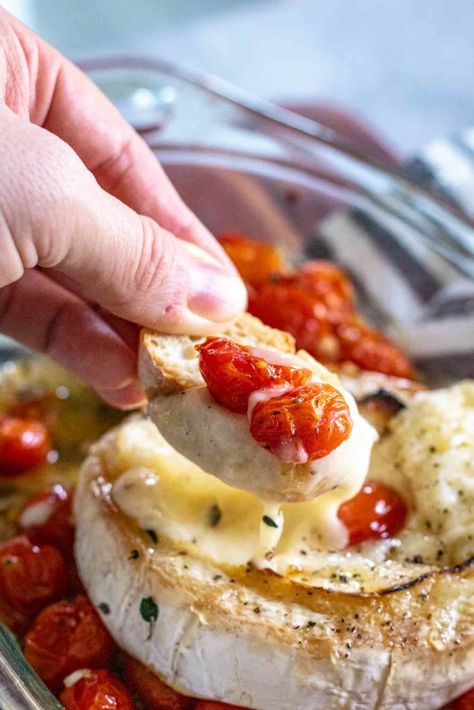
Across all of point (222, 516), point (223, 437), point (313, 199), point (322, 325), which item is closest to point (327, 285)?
point (322, 325)

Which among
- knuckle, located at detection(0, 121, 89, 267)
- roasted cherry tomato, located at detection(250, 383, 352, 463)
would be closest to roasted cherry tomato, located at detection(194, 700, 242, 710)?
roasted cherry tomato, located at detection(250, 383, 352, 463)

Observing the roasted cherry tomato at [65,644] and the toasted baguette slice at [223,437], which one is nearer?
the toasted baguette slice at [223,437]

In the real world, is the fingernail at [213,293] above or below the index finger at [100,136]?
below

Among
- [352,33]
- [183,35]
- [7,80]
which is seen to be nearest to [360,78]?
[352,33]

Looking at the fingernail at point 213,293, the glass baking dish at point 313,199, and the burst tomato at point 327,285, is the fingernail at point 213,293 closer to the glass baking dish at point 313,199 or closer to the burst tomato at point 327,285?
the burst tomato at point 327,285

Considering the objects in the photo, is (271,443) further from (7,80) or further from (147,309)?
(7,80)

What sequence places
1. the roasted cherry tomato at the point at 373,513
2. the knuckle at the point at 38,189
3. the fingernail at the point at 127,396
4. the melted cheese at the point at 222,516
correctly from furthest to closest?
the fingernail at the point at 127,396 → the roasted cherry tomato at the point at 373,513 → the melted cheese at the point at 222,516 → the knuckle at the point at 38,189

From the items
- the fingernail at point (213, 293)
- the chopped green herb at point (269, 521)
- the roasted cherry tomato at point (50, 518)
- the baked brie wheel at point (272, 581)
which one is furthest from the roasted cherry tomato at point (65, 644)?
the fingernail at point (213, 293)
